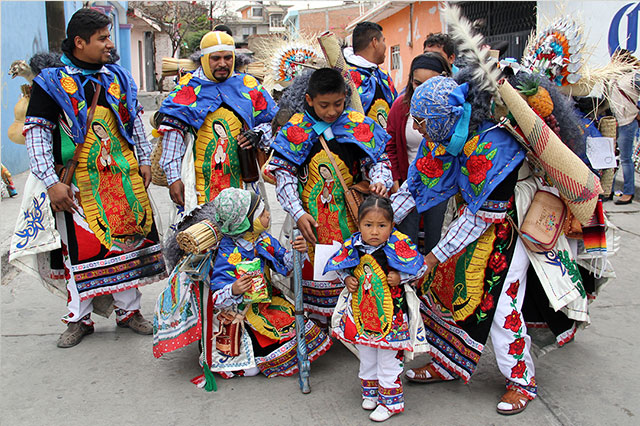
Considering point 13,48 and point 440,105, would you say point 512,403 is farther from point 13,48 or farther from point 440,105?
point 13,48

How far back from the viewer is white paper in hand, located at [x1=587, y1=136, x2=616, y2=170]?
12.1 feet

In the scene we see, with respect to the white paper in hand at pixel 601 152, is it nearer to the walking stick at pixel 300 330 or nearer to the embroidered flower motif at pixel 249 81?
the walking stick at pixel 300 330

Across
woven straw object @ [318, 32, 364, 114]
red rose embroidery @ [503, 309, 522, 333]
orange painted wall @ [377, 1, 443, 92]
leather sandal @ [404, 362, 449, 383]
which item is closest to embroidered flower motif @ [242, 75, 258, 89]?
woven straw object @ [318, 32, 364, 114]

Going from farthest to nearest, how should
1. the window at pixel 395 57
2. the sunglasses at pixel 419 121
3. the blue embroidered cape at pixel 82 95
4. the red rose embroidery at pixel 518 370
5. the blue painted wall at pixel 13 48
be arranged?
the window at pixel 395 57 → the blue painted wall at pixel 13 48 → the blue embroidered cape at pixel 82 95 → the red rose embroidery at pixel 518 370 → the sunglasses at pixel 419 121

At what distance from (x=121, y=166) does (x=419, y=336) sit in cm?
251

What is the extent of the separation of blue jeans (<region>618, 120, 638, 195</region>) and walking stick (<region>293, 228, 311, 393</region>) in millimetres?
6621

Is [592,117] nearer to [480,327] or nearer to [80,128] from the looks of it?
[480,327]

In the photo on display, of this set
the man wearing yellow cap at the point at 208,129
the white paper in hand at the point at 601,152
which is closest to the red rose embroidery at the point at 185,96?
the man wearing yellow cap at the point at 208,129

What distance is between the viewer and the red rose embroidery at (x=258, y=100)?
14.5 feet

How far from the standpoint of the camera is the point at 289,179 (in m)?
3.79

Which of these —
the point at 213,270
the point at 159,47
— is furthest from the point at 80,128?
the point at 159,47

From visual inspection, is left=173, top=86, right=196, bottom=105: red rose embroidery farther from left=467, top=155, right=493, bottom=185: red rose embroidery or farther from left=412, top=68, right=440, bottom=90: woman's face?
left=467, top=155, right=493, bottom=185: red rose embroidery

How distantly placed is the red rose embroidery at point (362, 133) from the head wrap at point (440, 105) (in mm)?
661

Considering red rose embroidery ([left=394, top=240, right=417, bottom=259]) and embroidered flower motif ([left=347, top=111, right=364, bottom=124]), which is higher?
embroidered flower motif ([left=347, top=111, right=364, bottom=124])
